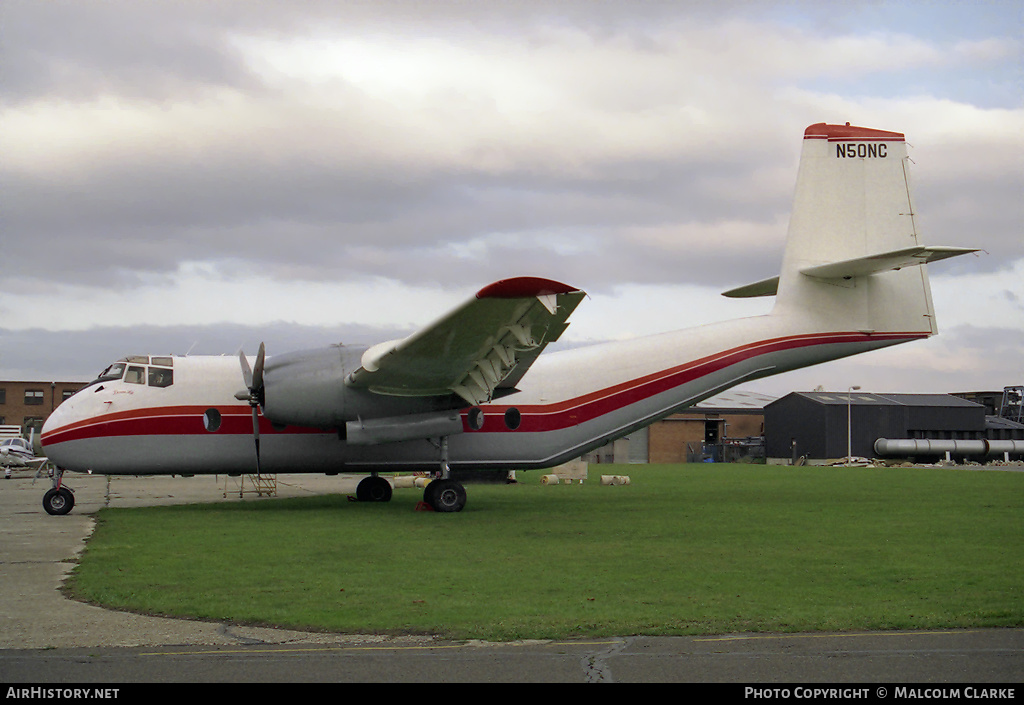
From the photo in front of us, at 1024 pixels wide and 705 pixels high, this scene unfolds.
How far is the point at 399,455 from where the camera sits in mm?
22656

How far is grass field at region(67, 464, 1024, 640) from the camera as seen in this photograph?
8945 millimetres

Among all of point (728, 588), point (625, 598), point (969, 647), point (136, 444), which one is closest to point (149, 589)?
point (625, 598)

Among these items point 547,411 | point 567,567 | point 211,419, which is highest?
point 547,411

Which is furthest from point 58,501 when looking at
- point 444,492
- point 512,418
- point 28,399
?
point 28,399

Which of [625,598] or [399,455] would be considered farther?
[399,455]

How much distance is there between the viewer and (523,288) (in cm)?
1617

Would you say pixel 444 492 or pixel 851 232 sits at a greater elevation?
pixel 851 232

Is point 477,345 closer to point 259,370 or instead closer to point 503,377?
point 503,377

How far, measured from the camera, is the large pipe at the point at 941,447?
64.9 meters

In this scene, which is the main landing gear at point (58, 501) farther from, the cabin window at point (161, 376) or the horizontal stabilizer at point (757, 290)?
the horizontal stabilizer at point (757, 290)

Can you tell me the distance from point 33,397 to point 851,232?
79593mm

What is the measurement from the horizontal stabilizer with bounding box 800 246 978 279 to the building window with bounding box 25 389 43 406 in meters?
78.3

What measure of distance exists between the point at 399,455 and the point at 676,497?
829 cm
